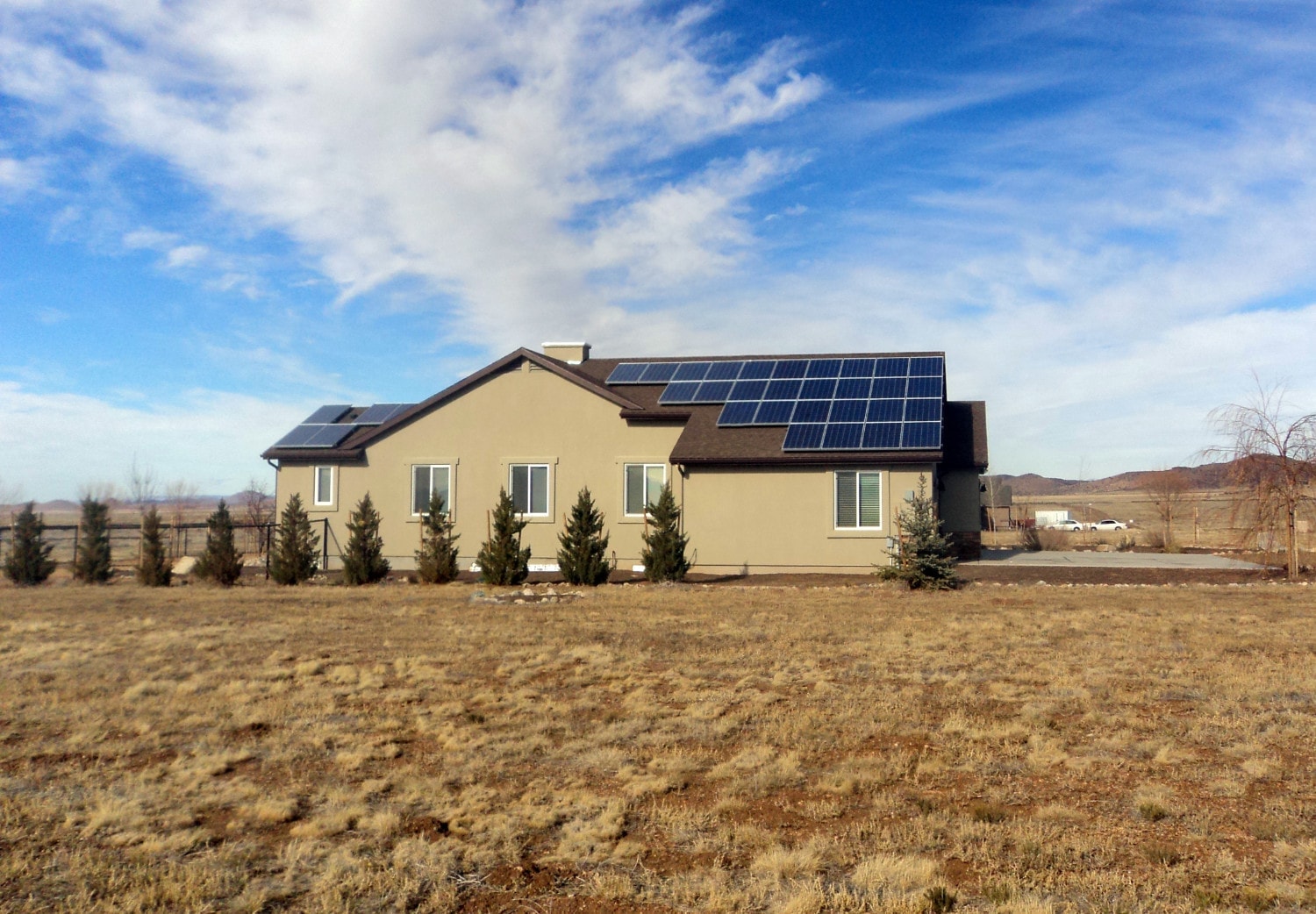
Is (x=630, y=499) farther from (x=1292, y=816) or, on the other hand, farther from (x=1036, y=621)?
(x=1292, y=816)

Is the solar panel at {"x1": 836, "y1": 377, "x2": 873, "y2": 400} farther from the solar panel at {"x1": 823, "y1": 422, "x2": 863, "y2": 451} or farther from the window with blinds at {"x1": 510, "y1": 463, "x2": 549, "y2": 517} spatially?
the window with blinds at {"x1": 510, "y1": 463, "x2": 549, "y2": 517}

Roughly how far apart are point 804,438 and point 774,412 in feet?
5.31

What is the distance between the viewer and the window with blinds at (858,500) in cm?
2244

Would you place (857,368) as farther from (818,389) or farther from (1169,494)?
(1169,494)

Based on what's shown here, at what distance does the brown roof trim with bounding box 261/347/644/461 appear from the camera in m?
24.7

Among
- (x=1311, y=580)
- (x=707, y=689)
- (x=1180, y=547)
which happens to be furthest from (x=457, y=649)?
(x=1180, y=547)

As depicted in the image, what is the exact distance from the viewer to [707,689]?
952cm

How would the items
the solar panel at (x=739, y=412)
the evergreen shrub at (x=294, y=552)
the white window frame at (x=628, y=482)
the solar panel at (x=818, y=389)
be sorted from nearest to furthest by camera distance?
1. the evergreen shrub at (x=294, y=552)
2. the white window frame at (x=628, y=482)
3. the solar panel at (x=739, y=412)
4. the solar panel at (x=818, y=389)

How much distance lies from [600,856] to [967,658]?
6.88m

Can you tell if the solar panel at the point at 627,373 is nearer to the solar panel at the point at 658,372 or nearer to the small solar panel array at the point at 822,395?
the small solar panel array at the point at 822,395

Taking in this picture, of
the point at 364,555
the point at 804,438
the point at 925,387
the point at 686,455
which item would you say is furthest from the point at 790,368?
the point at 364,555

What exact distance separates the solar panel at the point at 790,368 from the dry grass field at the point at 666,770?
1373 centimetres

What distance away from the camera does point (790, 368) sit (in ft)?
87.0

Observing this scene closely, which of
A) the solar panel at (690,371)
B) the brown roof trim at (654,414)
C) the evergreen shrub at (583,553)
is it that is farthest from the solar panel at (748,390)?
the evergreen shrub at (583,553)
